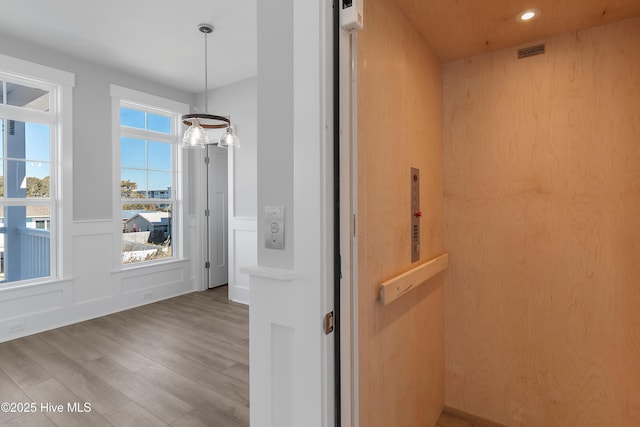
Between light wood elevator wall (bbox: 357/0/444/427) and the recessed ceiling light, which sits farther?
the recessed ceiling light

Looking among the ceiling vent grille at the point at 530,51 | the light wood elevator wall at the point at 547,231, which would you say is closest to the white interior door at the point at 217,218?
the light wood elevator wall at the point at 547,231

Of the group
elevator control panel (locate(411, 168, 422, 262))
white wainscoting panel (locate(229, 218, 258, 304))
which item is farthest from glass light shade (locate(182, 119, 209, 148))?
elevator control panel (locate(411, 168, 422, 262))

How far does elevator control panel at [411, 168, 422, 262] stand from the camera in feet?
5.33

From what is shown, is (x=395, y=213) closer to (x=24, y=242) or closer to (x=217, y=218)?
(x=24, y=242)

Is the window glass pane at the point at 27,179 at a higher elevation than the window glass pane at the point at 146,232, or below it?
higher

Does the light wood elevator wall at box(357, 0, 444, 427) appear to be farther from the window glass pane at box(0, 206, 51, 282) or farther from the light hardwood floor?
the window glass pane at box(0, 206, 51, 282)

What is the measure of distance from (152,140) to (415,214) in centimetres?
415

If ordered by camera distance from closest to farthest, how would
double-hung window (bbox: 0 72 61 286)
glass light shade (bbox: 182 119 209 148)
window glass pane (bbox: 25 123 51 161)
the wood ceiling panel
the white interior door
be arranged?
the wood ceiling panel → glass light shade (bbox: 182 119 209 148) → double-hung window (bbox: 0 72 61 286) → window glass pane (bbox: 25 123 51 161) → the white interior door

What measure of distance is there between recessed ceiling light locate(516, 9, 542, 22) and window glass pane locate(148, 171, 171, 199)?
446 cm

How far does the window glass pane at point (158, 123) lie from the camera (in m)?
4.50

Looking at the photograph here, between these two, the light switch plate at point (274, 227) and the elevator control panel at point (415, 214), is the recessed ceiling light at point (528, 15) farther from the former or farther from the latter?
the light switch plate at point (274, 227)

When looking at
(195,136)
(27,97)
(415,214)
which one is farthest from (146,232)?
(415,214)

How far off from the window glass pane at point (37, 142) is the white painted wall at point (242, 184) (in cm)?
196

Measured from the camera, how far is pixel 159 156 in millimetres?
4629
